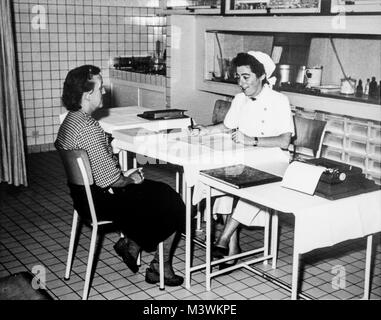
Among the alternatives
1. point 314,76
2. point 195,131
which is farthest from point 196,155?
point 314,76

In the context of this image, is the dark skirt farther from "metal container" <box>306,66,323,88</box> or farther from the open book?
"metal container" <box>306,66,323,88</box>

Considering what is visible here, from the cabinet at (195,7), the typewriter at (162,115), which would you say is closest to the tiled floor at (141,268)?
the typewriter at (162,115)

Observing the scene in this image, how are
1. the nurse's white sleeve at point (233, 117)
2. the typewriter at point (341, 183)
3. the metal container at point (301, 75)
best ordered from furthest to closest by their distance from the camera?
the metal container at point (301, 75)
the nurse's white sleeve at point (233, 117)
the typewriter at point (341, 183)

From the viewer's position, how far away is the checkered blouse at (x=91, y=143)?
2707mm

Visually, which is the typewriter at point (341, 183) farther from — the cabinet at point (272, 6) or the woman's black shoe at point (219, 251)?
the cabinet at point (272, 6)

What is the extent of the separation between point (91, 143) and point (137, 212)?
450mm

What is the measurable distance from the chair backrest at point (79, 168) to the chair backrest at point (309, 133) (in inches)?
60.9

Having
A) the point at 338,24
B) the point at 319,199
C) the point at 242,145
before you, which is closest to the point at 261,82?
the point at 242,145

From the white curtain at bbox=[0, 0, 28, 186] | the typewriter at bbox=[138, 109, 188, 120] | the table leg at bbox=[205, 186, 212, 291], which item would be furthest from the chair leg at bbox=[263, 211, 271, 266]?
the white curtain at bbox=[0, 0, 28, 186]

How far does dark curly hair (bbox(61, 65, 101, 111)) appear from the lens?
2.81m

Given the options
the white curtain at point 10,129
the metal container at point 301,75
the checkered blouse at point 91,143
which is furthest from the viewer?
the white curtain at point 10,129

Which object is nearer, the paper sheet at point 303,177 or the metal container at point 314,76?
the paper sheet at point 303,177

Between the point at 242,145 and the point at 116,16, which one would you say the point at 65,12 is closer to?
the point at 116,16

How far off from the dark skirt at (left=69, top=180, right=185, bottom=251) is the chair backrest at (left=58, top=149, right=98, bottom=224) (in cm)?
11
